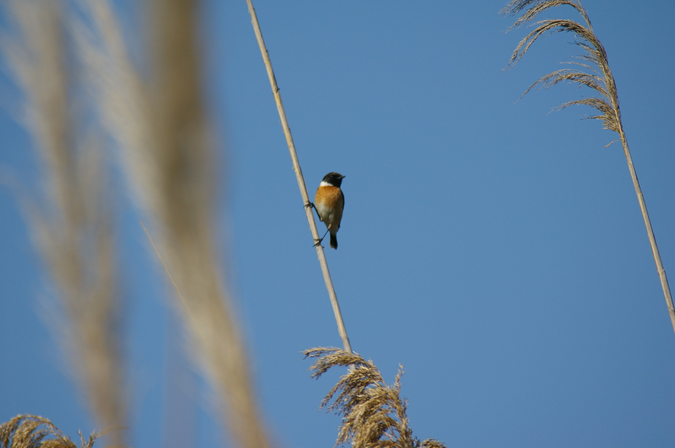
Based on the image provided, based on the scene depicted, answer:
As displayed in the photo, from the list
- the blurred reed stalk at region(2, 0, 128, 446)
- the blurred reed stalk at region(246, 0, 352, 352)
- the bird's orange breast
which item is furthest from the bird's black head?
the blurred reed stalk at region(2, 0, 128, 446)

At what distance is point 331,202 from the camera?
25.0ft

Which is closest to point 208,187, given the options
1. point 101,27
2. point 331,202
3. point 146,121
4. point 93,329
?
point 146,121

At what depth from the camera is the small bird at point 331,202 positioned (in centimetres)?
762

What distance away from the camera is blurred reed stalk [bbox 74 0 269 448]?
1.52ft

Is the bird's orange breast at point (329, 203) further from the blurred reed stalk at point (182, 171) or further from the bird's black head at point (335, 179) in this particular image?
the blurred reed stalk at point (182, 171)

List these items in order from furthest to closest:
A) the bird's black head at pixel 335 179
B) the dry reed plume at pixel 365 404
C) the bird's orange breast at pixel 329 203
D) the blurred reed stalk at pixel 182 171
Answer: the bird's black head at pixel 335 179 → the bird's orange breast at pixel 329 203 → the dry reed plume at pixel 365 404 → the blurred reed stalk at pixel 182 171

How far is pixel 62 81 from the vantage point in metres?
0.63

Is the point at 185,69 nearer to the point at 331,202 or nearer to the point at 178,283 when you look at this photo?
the point at 178,283

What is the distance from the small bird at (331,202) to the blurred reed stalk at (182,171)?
6.91m

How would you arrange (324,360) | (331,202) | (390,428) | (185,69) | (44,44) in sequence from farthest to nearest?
(331,202) → (324,360) → (390,428) → (44,44) → (185,69)

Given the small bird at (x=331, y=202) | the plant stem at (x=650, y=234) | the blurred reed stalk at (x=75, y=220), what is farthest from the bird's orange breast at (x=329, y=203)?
the blurred reed stalk at (x=75, y=220)

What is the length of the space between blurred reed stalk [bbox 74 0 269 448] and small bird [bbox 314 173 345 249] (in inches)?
272

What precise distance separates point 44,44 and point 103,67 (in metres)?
0.13

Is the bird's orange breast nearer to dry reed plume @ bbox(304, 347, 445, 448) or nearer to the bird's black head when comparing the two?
the bird's black head
